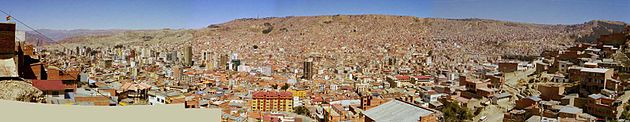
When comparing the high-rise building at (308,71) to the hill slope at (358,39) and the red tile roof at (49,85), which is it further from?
the red tile roof at (49,85)

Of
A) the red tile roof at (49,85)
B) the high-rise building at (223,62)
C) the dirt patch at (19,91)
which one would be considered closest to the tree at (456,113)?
the red tile roof at (49,85)

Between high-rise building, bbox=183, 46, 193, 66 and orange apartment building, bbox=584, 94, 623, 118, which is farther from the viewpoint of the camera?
high-rise building, bbox=183, 46, 193, 66

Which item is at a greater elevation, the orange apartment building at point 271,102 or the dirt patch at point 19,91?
the dirt patch at point 19,91

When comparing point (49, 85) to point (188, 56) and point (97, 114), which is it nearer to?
point (97, 114)

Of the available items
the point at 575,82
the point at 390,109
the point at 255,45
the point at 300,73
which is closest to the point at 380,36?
the point at 255,45

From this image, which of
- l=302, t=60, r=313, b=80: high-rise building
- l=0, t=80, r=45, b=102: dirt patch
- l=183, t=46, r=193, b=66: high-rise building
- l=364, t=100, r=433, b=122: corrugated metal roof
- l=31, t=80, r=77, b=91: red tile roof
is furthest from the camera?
l=183, t=46, r=193, b=66: high-rise building

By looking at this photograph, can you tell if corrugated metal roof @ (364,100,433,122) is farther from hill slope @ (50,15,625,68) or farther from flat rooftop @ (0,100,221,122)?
hill slope @ (50,15,625,68)

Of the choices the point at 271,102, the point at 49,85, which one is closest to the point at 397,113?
the point at 49,85

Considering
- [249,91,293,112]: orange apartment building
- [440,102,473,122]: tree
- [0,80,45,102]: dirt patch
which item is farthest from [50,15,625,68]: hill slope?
[0,80,45,102]: dirt patch
